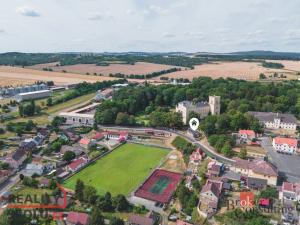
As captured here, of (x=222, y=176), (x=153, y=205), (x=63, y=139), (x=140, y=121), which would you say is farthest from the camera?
(x=140, y=121)

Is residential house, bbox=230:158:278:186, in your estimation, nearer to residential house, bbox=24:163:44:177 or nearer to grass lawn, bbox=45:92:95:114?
residential house, bbox=24:163:44:177

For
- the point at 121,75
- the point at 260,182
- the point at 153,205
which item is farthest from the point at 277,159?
the point at 121,75

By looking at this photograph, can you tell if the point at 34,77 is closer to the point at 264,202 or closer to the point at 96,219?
the point at 96,219

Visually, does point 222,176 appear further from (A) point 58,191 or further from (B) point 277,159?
(A) point 58,191

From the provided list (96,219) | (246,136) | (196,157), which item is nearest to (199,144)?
(196,157)

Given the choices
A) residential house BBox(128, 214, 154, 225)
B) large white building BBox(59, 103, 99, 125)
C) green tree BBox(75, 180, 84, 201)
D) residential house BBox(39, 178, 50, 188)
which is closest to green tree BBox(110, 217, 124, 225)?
residential house BBox(128, 214, 154, 225)
